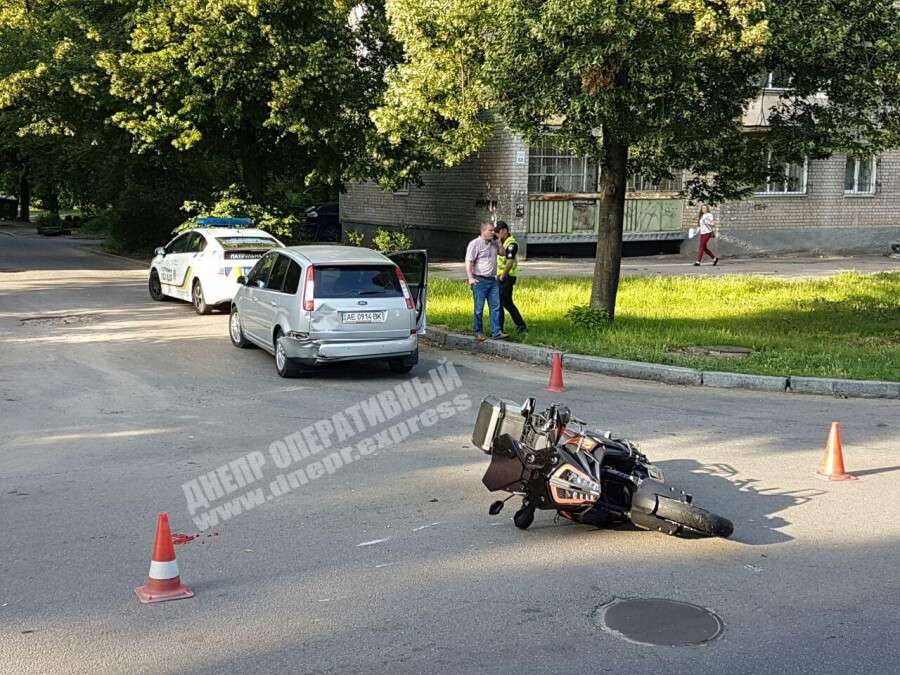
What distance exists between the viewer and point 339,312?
12.5 metres

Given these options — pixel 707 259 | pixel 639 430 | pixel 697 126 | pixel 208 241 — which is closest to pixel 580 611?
pixel 639 430

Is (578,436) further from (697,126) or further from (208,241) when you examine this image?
(208,241)

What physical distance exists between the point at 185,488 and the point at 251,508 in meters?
0.72

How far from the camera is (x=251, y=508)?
762cm

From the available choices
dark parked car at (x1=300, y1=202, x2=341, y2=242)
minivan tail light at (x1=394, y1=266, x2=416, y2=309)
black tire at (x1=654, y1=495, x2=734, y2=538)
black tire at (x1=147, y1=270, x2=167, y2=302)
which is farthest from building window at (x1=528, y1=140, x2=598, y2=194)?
black tire at (x1=654, y1=495, x2=734, y2=538)

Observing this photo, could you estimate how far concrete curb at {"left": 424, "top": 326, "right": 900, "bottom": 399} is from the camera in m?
12.2

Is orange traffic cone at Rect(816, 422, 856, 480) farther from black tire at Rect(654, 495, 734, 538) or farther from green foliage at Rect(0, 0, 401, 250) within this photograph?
green foliage at Rect(0, 0, 401, 250)

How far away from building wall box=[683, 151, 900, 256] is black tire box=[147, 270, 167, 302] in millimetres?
16637

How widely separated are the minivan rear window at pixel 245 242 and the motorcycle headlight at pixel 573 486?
41.3 feet

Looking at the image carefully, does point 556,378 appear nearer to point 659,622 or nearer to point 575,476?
point 575,476

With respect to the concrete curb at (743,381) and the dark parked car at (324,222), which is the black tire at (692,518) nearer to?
the concrete curb at (743,381)

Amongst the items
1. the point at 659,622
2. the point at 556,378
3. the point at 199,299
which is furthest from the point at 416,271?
the point at 659,622

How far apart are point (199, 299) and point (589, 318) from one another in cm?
713

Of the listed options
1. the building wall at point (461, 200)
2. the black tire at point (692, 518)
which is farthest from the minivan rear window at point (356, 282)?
the building wall at point (461, 200)
